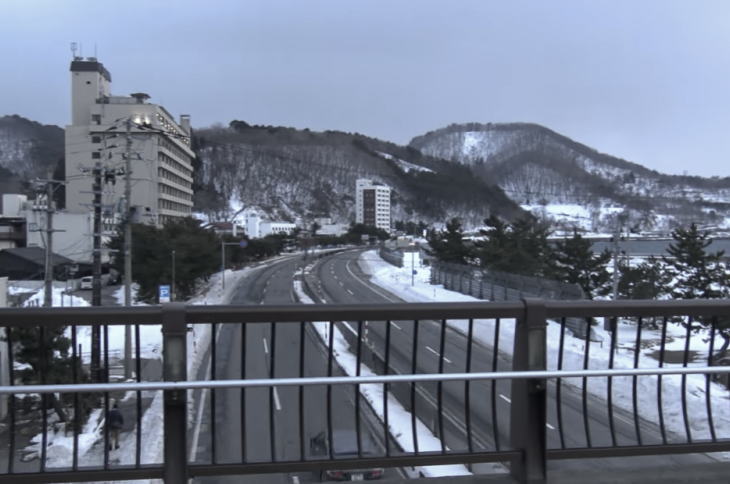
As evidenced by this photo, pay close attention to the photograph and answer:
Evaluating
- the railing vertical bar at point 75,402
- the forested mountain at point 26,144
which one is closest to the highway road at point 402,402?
the railing vertical bar at point 75,402

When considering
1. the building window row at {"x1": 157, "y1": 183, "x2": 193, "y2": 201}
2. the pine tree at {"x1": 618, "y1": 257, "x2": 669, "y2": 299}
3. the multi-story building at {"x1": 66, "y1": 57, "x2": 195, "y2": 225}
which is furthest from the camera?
the building window row at {"x1": 157, "y1": 183, "x2": 193, "y2": 201}

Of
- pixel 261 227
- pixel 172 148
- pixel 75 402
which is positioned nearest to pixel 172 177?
pixel 172 148

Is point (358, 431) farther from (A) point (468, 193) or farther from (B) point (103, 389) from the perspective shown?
(A) point (468, 193)

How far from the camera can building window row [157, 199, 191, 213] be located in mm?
56844

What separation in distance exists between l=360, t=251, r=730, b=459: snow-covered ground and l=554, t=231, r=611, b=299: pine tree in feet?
10.3

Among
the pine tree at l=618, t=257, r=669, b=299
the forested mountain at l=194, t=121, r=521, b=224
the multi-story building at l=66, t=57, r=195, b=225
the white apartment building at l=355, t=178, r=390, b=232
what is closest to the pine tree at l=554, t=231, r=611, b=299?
the pine tree at l=618, t=257, r=669, b=299

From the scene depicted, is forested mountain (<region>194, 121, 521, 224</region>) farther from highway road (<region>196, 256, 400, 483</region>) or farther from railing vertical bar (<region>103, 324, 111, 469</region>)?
railing vertical bar (<region>103, 324, 111, 469</region>)

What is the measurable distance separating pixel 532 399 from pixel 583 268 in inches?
1477

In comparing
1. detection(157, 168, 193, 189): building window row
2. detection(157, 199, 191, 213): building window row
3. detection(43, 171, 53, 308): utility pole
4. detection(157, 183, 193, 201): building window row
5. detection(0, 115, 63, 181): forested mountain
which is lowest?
detection(43, 171, 53, 308): utility pole

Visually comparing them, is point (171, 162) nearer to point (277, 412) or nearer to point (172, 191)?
point (172, 191)

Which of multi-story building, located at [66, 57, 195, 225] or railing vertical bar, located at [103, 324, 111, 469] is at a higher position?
multi-story building, located at [66, 57, 195, 225]

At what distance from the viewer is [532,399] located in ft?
11.3

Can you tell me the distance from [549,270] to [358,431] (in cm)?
3857

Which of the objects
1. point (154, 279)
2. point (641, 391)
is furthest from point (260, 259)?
point (641, 391)
